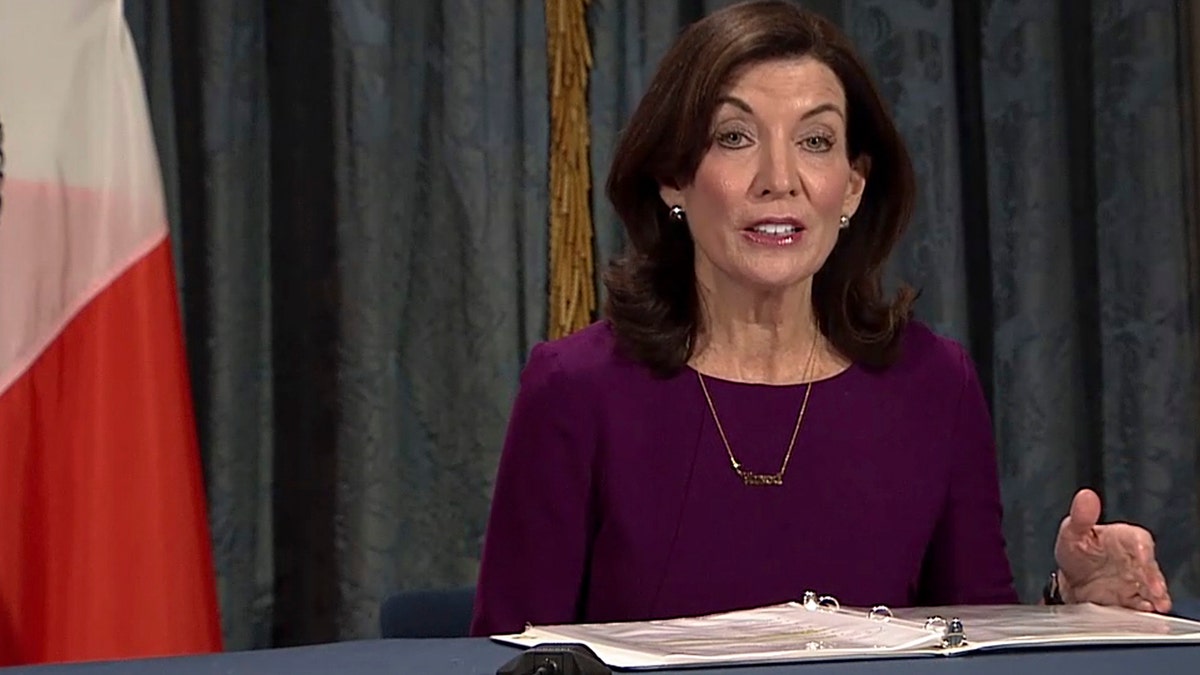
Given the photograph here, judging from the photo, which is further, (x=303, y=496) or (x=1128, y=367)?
(x=1128, y=367)

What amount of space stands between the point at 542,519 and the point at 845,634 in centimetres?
55

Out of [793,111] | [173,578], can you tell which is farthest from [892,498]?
[173,578]

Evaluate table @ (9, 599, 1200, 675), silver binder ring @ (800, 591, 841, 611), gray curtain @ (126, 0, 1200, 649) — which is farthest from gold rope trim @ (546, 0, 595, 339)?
table @ (9, 599, 1200, 675)

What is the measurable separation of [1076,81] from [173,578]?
5.60 feet

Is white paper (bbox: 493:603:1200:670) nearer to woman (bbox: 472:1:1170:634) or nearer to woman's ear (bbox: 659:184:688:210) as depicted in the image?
woman (bbox: 472:1:1170:634)

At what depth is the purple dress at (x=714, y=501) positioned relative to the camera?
58.1 inches

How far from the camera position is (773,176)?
58.4 inches

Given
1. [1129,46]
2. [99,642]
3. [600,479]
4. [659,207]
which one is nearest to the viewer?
[600,479]

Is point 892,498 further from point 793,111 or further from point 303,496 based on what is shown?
point 303,496

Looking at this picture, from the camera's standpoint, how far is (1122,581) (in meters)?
1.25

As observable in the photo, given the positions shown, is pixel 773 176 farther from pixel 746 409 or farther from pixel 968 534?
pixel 968 534

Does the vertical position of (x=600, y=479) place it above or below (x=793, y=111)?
below

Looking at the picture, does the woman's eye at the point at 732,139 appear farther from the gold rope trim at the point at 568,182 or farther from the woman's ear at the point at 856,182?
the gold rope trim at the point at 568,182

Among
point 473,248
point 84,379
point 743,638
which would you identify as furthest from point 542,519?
point 473,248
